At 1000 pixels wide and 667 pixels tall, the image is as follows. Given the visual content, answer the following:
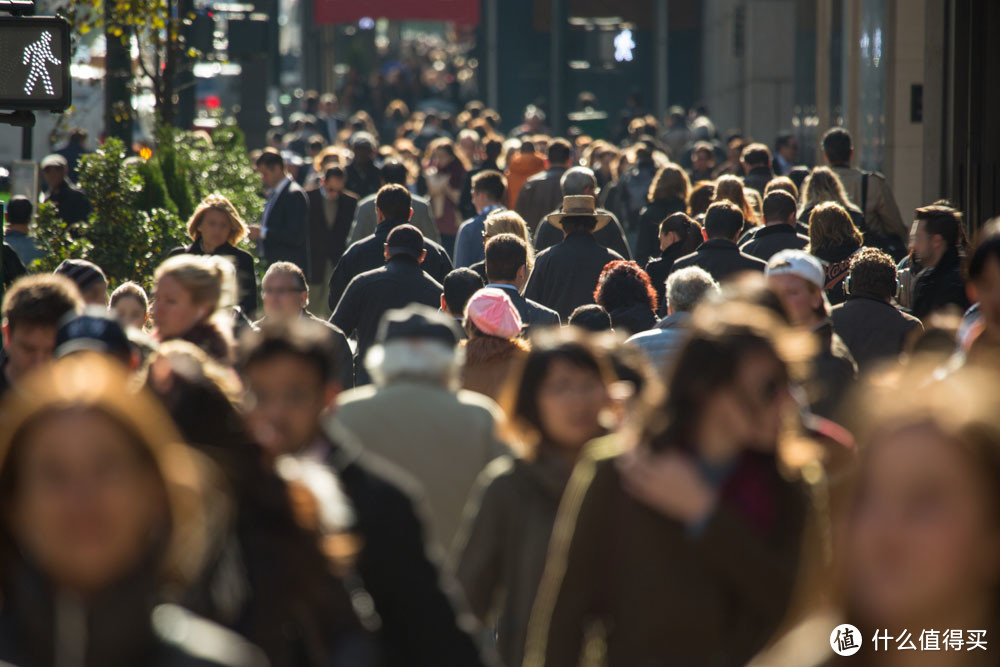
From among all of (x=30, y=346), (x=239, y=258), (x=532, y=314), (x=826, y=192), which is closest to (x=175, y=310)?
(x=30, y=346)

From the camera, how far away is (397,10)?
137 feet

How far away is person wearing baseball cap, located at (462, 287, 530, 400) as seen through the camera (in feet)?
23.5

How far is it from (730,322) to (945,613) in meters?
1.62

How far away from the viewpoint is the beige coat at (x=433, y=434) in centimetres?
544

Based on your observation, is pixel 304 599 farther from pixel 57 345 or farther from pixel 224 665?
pixel 57 345

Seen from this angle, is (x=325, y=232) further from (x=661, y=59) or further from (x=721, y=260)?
(x=661, y=59)

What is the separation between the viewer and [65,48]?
860cm

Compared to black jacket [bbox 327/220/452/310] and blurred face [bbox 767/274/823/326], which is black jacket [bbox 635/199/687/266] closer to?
black jacket [bbox 327/220/452/310]

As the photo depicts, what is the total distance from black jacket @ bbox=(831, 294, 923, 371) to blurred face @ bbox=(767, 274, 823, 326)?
0.97 meters

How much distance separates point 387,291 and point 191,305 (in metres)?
3.84

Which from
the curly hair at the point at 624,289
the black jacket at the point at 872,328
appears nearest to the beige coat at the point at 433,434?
the black jacket at the point at 872,328

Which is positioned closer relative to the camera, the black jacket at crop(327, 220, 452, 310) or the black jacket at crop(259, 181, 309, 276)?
the black jacket at crop(327, 220, 452, 310)

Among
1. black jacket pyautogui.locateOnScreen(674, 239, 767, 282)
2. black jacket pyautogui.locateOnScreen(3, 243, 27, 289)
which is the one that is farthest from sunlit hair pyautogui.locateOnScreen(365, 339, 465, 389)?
black jacket pyautogui.locateOnScreen(3, 243, 27, 289)

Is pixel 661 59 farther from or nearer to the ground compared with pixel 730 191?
farther from the ground
